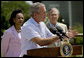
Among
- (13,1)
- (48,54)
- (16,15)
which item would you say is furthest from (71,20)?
(48,54)

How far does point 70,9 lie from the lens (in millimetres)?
24562

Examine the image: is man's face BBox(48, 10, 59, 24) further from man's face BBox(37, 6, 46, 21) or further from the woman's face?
man's face BBox(37, 6, 46, 21)

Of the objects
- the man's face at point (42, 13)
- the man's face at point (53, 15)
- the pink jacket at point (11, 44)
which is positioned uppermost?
the man's face at point (42, 13)

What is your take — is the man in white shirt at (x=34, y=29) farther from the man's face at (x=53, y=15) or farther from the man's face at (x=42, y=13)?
the man's face at (x=53, y=15)

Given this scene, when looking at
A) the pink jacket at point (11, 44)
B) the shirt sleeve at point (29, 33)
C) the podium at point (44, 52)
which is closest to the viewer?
the podium at point (44, 52)

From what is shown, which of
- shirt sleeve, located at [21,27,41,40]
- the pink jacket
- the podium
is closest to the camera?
the podium

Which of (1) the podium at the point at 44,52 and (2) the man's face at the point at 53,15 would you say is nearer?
(1) the podium at the point at 44,52

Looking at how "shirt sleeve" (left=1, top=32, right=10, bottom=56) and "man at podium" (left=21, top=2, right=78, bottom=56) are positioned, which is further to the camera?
"shirt sleeve" (left=1, top=32, right=10, bottom=56)

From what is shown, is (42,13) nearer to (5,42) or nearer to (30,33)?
(30,33)

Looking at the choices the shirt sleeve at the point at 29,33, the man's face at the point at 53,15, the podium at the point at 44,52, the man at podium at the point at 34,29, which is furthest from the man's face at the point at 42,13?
the man's face at the point at 53,15

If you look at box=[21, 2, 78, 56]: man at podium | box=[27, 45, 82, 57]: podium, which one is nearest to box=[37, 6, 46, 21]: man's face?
box=[21, 2, 78, 56]: man at podium

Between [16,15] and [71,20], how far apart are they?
65.3 ft

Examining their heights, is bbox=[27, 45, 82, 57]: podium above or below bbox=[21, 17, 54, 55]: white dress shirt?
below

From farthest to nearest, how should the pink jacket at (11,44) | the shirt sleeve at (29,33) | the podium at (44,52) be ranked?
the pink jacket at (11,44) < the shirt sleeve at (29,33) < the podium at (44,52)
